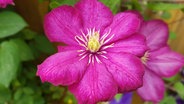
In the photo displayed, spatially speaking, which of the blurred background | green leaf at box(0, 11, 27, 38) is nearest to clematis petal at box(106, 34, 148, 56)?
Result: the blurred background

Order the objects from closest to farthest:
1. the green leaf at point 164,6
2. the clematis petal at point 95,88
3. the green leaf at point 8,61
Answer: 1. the clematis petal at point 95,88
2. the green leaf at point 8,61
3. the green leaf at point 164,6

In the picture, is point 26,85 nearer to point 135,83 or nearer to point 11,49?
point 11,49

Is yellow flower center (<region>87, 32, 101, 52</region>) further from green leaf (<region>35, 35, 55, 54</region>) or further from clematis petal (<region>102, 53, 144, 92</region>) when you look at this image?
green leaf (<region>35, 35, 55, 54</region>)

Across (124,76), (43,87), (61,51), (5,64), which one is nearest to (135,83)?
(124,76)

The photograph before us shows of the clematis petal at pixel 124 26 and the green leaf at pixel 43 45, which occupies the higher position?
the clematis petal at pixel 124 26

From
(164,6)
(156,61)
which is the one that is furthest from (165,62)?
(164,6)

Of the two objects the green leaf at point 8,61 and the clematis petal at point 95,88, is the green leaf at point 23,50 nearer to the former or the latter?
the green leaf at point 8,61

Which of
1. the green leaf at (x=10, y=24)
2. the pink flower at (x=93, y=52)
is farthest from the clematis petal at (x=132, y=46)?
the green leaf at (x=10, y=24)
